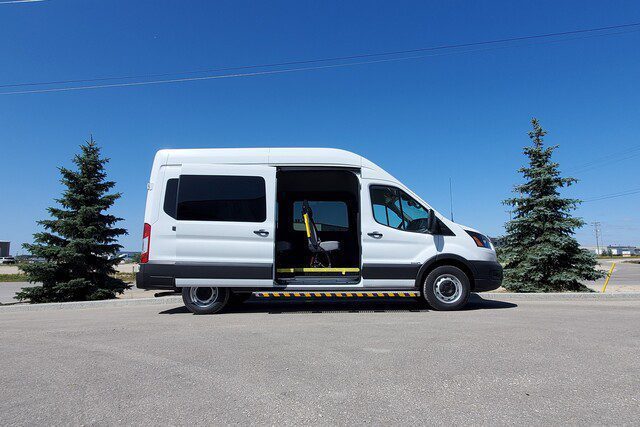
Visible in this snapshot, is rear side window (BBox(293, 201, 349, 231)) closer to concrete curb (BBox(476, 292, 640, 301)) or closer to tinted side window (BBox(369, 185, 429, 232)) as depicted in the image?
tinted side window (BBox(369, 185, 429, 232))

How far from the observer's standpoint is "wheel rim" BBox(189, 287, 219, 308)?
22.2ft

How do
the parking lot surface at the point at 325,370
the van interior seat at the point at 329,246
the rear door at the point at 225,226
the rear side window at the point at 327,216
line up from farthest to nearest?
the rear side window at the point at 327,216 → the van interior seat at the point at 329,246 → the rear door at the point at 225,226 → the parking lot surface at the point at 325,370

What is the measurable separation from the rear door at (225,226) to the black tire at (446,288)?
266cm

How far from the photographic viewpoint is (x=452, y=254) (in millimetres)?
6797

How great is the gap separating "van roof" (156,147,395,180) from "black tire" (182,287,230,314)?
2.16 metres

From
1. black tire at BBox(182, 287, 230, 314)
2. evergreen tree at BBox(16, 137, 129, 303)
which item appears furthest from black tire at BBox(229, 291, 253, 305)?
evergreen tree at BBox(16, 137, 129, 303)

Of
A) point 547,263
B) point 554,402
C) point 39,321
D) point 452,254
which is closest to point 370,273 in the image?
point 452,254

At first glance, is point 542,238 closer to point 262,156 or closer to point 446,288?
point 446,288

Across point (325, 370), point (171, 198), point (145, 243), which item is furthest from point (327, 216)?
point (325, 370)

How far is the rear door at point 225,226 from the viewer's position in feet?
21.5

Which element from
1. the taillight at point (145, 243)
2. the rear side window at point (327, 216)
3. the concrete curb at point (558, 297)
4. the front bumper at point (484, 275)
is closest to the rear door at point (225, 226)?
the taillight at point (145, 243)

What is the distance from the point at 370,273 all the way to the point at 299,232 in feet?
8.73

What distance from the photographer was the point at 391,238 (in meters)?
6.81

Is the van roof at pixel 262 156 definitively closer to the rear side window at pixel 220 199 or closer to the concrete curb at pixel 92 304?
the rear side window at pixel 220 199
